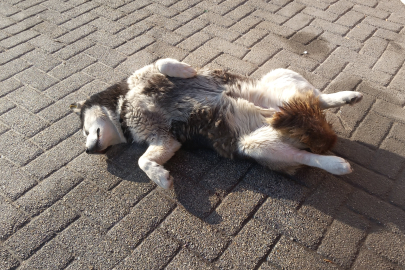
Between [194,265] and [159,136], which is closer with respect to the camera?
[194,265]

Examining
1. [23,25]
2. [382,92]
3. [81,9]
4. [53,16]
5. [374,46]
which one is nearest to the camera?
[382,92]

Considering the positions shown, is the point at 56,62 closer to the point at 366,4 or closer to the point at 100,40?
the point at 100,40

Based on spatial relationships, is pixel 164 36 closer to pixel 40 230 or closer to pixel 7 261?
pixel 40 230

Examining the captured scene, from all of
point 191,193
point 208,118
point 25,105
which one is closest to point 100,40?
point 25,105

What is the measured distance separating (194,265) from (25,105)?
3154mm

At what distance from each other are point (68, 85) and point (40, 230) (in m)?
2.25

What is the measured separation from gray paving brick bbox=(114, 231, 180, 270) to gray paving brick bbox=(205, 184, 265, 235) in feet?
1.36

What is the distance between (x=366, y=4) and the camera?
5504 millimetres

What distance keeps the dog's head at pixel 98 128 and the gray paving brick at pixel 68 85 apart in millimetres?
593

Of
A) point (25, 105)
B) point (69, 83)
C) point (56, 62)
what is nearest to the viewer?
point (25, 105)

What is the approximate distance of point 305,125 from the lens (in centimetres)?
289

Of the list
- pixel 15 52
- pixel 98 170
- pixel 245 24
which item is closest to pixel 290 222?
pixel 98 170

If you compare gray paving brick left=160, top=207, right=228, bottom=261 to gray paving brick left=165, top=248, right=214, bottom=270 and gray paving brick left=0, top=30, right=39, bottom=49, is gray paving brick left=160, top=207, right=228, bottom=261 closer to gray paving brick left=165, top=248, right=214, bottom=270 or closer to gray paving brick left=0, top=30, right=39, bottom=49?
gray paving brick left=165, top=248, right=214, bottom=270

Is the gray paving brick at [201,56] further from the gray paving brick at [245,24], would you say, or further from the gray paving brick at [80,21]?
the gray paving brick at [80,21]
